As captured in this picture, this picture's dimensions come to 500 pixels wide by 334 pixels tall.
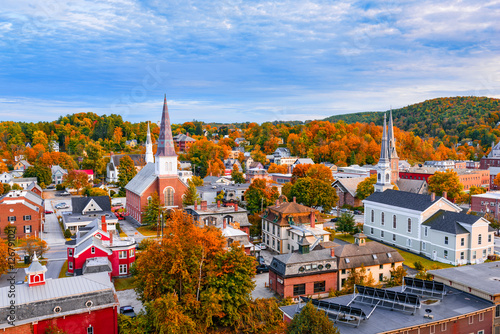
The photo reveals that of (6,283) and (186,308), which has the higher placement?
(186,308)

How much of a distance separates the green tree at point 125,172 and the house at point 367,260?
6327 centimetres

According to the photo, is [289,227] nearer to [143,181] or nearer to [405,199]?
[405,199]

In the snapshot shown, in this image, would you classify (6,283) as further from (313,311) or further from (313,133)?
(313,133)

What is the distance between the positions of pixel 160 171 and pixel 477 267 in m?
46.5

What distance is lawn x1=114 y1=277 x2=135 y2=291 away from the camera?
35969 millimetres

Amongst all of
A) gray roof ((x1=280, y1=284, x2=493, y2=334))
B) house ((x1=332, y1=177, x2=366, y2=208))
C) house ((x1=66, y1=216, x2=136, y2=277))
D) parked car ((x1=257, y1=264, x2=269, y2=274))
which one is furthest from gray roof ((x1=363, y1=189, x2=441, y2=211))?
house ((x1=66, y1=216, x2=136, y2=277))

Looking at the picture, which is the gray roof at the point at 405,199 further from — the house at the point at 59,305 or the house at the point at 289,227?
the house at the point at 59,305

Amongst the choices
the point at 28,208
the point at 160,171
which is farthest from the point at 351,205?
the point at 28,208

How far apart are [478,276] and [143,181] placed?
171ft

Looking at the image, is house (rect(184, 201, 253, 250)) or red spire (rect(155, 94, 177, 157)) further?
red spire (rect(155, 94, 177, 157))

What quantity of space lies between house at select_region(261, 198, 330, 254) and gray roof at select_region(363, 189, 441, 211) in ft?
39.3

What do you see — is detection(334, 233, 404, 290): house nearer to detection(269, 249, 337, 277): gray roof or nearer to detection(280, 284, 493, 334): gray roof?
detection(269, 249, 337, 277): gray roof

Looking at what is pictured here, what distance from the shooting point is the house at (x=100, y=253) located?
3650 centimetres

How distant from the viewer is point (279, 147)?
157000 mm
